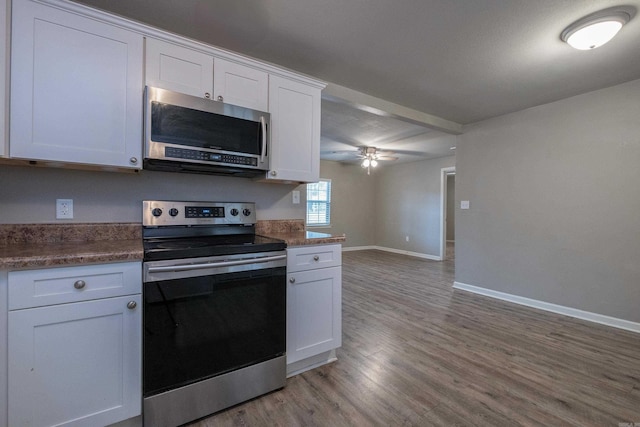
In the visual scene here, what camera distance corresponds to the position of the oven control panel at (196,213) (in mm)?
1820

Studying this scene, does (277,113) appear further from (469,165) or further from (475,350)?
(469,165)

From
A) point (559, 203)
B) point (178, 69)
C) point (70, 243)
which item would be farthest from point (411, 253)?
point (70, 243)

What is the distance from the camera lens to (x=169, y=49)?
1697 millimetres

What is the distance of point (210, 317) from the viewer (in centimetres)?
153

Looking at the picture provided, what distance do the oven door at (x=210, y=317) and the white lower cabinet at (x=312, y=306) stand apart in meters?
0.11

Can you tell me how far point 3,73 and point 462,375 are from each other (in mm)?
3143

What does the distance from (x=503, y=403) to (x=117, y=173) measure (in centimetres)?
281

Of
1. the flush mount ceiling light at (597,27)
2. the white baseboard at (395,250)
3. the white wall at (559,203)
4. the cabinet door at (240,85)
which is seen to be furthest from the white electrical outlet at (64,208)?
the white baseboard at (395,250)

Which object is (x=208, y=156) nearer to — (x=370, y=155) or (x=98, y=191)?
(x=98, y=191)

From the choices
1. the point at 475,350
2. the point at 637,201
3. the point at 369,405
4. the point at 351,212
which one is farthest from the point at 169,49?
the point at 351,212

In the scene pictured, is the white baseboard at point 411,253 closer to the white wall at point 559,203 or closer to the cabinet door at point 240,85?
the white wall at point 559,203

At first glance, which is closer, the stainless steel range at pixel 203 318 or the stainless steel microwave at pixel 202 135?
the stainless steel range at pixel 203 318

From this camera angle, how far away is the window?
702cm

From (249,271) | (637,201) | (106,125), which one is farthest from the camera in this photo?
(637,201)
